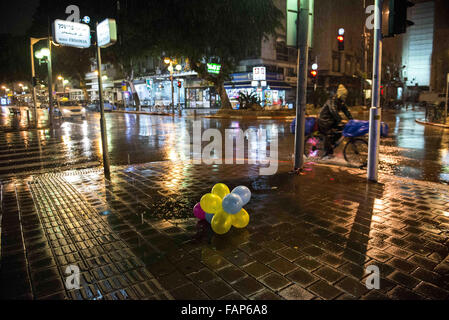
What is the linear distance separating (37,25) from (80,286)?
140 ft

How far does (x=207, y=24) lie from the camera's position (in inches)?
939

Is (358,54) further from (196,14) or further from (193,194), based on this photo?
(193,194)

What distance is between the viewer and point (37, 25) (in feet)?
122

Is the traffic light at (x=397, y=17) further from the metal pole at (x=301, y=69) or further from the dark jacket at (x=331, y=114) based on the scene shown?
the dark jacket at (x=331, y=114)

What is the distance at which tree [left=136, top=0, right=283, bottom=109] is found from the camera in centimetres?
2231

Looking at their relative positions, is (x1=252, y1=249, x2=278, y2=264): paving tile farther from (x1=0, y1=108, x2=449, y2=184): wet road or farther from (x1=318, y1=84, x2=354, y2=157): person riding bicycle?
(x1=318, y1=84, x2=354, y2=157): person riding bicycle

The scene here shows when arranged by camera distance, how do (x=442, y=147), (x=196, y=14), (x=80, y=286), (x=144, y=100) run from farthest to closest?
1. (x=144, y=100)
2. (x=196, y=14)
3. (x=442, y=147)
4. (x=80, y=286)

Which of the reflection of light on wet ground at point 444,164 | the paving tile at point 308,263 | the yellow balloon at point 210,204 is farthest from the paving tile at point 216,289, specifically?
the reflection of light on wet ground at point 444,164

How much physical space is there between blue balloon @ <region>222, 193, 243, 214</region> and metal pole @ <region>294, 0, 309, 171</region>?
144 inches

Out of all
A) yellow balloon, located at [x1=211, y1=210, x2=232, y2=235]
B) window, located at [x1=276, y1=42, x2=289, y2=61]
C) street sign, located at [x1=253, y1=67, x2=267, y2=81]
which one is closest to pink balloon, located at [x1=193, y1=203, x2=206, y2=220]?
yellow balloon, located at [x1=211, y1=210, x2=232, y2=235]

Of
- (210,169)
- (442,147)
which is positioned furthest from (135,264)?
(442,147)

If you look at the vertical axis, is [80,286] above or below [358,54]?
below
